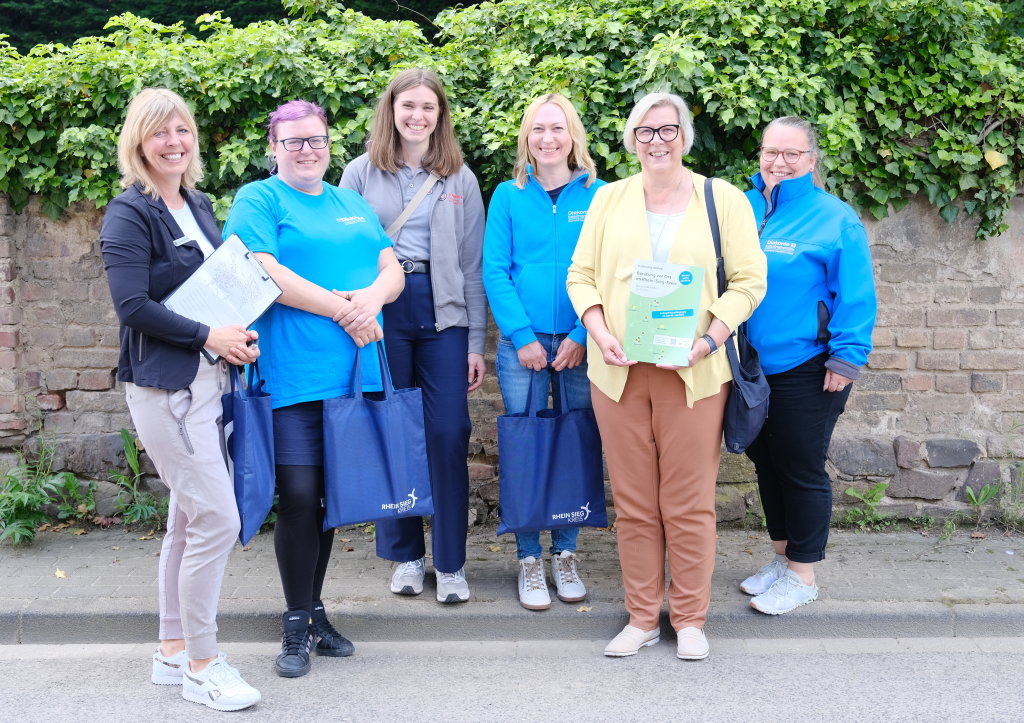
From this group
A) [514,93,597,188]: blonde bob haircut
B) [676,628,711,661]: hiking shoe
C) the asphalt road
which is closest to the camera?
the asphalt road

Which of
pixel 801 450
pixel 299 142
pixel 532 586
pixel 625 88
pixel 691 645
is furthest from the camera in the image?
pixel 625 88

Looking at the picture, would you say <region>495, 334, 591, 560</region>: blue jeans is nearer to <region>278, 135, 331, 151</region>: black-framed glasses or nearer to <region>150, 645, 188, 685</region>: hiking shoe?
<region>278, 135, 331, 151</region>: black-framed glasses

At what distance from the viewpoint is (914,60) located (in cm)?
516

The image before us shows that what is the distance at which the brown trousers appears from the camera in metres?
3.68

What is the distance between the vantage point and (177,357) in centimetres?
329

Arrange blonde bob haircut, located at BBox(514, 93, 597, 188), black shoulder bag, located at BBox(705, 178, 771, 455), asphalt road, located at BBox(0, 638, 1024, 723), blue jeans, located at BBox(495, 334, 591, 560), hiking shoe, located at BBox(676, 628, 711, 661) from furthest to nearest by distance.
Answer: blue jeans, located at BBox(495, 334, 591, 560) < blonde bob haircut, located at BBox(514, 93, 597, 188) < hiking shoe, located at BBox(676, 628, 711, 661) < black shoulder bag, located at BBox(705, 178, 771, 455) < asphalt road, located at BBox(0, 638, 1024, 723)

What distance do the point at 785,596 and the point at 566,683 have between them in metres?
1.13

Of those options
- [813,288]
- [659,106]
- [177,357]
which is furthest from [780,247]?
[177,357]

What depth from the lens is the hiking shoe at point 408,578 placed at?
14.0 ft

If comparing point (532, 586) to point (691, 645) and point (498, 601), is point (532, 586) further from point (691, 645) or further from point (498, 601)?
point (691, 645)

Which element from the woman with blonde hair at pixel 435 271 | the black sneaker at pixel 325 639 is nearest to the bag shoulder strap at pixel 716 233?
the woman with blonde hair at pixel 435 271

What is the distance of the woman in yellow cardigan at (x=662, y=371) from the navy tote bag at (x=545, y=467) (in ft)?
0.67

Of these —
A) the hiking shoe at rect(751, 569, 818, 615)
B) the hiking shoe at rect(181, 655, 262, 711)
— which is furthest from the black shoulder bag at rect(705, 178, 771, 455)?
the hiking shoe at rect(181, 655, 262, 711)

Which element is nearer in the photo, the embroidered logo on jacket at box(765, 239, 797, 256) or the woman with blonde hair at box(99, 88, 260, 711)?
the woman with blonde hair at box(99, 88, 260, 711)
